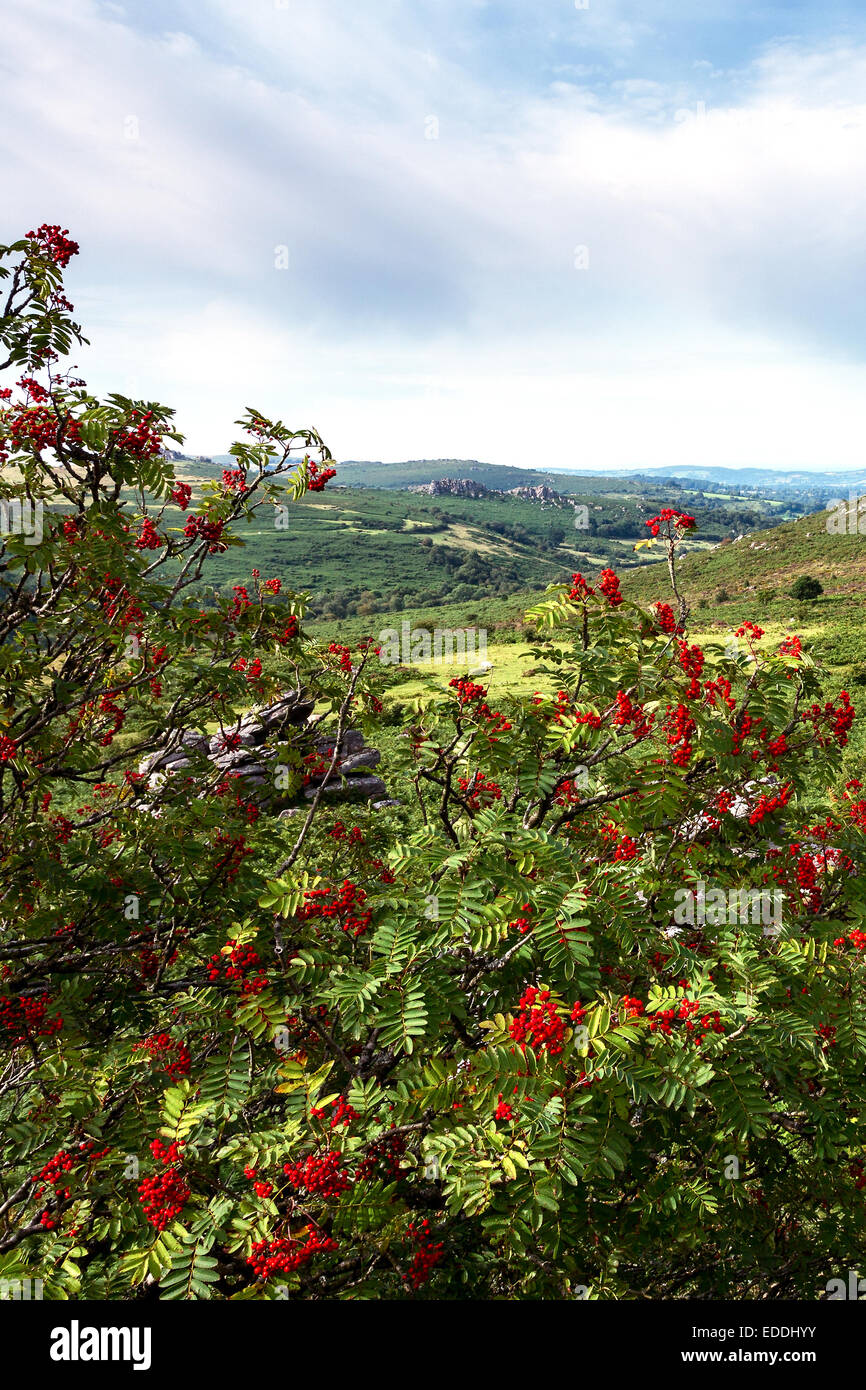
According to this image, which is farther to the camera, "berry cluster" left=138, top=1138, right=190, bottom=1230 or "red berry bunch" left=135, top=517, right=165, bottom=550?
"red berry bunch" left=135, top=517, right=165, bottom=550

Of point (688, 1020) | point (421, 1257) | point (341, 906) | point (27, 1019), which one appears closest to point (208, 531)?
point (341, 906)

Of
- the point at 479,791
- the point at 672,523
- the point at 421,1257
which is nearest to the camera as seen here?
the point at 421,1257

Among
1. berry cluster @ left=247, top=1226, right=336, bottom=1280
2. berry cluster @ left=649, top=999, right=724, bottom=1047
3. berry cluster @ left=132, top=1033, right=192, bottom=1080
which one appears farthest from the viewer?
berry cluster @ left=132, top=1033, right=192, bottom=1080

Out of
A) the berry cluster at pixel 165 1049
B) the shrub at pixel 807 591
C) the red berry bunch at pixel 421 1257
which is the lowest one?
the red berry bunch at pixel 421 1257

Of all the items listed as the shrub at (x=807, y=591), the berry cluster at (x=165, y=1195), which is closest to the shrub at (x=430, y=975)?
the berry cluster at (x=165, y=1195)

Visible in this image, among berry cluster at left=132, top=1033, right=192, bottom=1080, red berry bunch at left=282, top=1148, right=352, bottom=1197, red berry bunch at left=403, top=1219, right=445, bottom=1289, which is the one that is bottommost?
red berry bunch at left=403, top=1219, right=445, bottom=1289

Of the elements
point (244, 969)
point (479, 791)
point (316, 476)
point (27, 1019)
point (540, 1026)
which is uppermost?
point (316, 476)

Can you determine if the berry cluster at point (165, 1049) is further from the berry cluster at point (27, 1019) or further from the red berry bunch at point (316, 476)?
the red berry bunch at point (316, 476)

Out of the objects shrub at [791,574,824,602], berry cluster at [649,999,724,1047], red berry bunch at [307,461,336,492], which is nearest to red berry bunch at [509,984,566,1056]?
berry cluster at [649,999,724,1047]

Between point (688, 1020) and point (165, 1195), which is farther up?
point (688, 1020)

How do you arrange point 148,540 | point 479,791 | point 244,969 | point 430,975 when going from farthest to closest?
point 148,540 < point 479,791 < point 244,969 < point 430,975

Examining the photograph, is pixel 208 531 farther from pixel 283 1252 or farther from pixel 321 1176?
pixel 283 1252

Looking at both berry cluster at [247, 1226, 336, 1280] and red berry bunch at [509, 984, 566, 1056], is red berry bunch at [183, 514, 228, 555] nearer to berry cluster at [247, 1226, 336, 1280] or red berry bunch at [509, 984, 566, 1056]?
red berry bunch at [509, 984, 566, 1056]

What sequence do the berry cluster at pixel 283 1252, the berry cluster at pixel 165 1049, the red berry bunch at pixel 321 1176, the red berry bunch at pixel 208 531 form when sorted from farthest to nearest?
the red berry bunch at pixel 208 531 → the berry cluster at pixel 165 1049 → the red berry bunch at pixel 321 1176 → the berry cluster at pixel 283 1252
